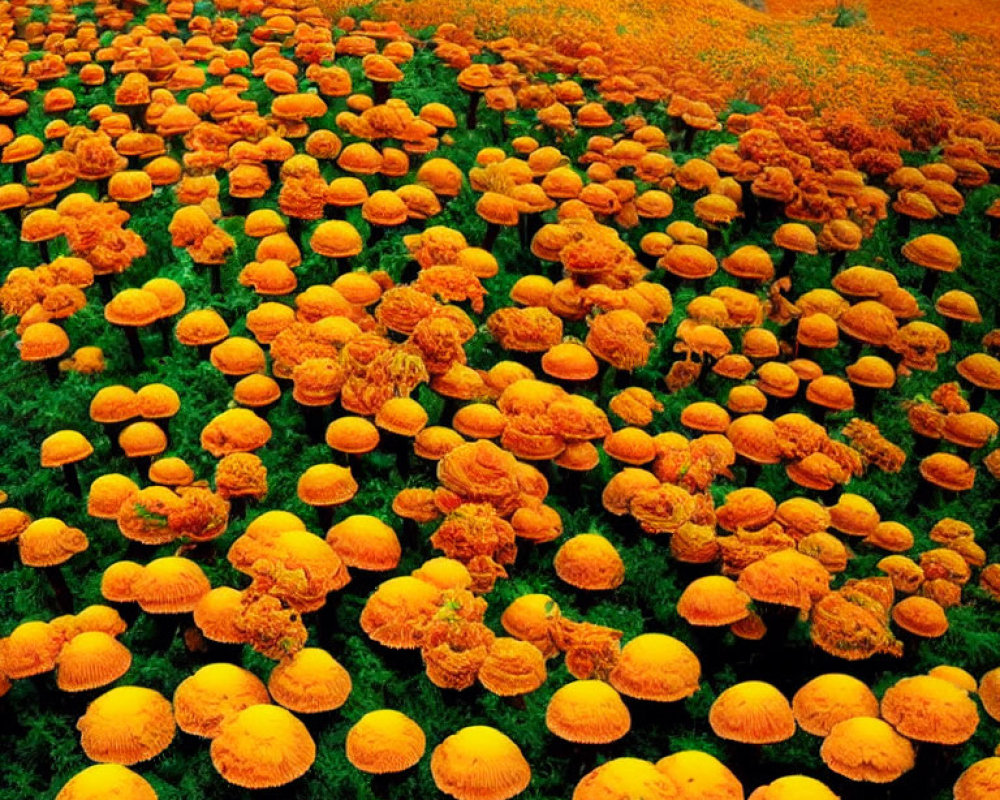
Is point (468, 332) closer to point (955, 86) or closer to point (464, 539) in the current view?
point (464, 539)

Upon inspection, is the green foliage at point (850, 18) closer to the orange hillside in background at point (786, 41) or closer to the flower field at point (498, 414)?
the orange hillside in background at point (786, 41)

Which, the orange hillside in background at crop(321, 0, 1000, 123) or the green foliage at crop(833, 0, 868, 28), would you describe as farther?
the green foliage at crop(833, 0, 868, 28)

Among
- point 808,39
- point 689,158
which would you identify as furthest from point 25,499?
point 808,39

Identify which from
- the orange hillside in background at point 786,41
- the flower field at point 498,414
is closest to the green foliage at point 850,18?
the orange hillside in background at point 786,41

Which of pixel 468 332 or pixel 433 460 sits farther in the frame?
pixel 468 332

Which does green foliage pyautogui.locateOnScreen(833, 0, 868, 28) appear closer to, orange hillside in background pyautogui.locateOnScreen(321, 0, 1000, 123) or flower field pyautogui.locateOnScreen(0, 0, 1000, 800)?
orange hillside in background pyautogui.locateOnScreen(321, 0, 1000, 123)

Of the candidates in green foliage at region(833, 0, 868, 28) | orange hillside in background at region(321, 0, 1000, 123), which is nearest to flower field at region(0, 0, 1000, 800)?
orange hillside in background at region(321, 0, 1000, 123)
